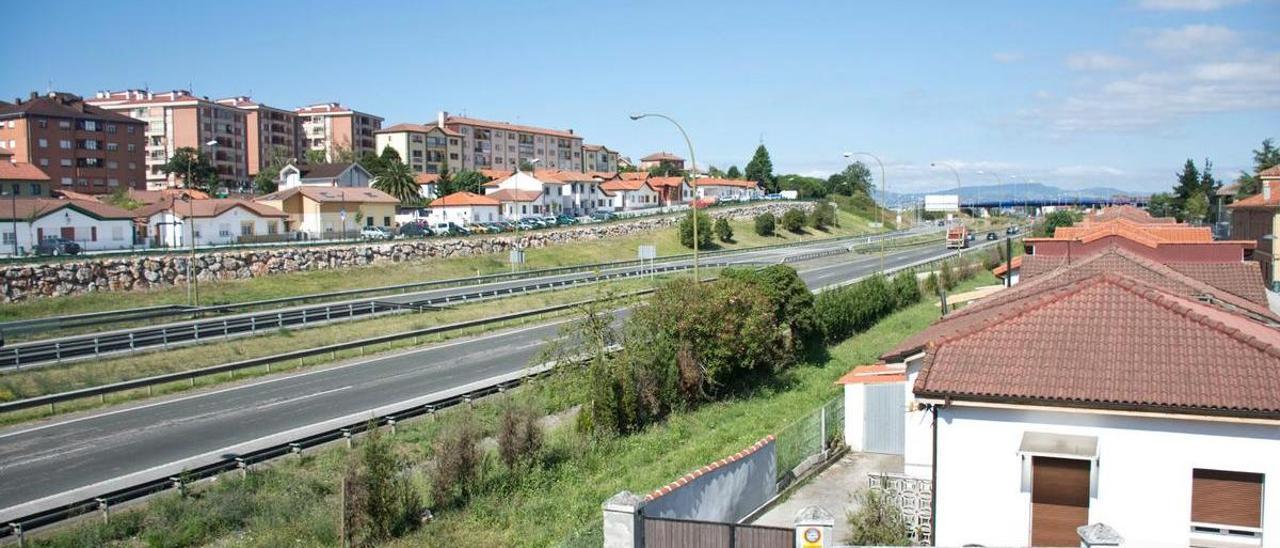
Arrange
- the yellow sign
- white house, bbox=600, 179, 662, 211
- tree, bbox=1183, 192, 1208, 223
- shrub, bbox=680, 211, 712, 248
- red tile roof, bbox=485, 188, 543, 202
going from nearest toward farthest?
the yellow sign < shrub, bbox=680, 211, 712, 248 < tree, bbox=1183, 192, 1208, 223 < red tile roof, bbox=485, 188, 543, 202 < white house, bbox=600, 179, 662, 211

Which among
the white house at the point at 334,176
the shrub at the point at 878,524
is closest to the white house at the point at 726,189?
the white house at the point at 334,176

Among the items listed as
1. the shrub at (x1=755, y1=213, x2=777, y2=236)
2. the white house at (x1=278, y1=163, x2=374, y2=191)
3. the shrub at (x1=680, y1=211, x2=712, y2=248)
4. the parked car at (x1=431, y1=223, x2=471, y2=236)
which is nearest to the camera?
the parked car at (x1=431, y1=223, x2=471, y2=236)

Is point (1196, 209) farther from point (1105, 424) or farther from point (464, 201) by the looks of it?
point (1105, 424)

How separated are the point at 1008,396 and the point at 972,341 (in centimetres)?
150

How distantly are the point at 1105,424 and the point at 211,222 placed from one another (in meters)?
65.6

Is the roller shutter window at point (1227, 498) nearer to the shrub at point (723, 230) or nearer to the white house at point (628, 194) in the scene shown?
the shrub at point (723, 230)

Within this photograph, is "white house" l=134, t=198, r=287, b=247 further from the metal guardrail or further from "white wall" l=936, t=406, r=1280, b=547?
"white wall" l=936, t=406, r=1280, b=547

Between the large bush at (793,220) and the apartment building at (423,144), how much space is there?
52024mm

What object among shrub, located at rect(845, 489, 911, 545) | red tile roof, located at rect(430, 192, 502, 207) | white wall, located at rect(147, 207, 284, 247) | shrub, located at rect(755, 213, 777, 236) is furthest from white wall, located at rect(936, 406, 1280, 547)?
shrub, located at rect(755, 213, 777, 236)

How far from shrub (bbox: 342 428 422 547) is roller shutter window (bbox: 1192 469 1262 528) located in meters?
11.4

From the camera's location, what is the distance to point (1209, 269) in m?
29.2

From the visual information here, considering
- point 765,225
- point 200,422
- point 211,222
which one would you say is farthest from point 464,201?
point 200,422

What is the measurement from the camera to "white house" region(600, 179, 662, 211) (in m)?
128

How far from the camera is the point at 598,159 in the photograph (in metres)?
183
